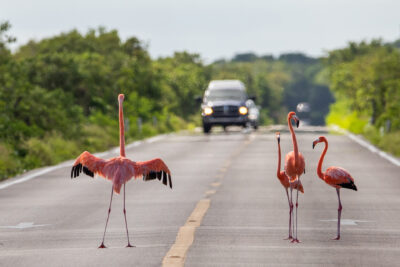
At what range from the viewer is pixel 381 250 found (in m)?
11.1

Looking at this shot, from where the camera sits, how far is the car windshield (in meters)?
45.2

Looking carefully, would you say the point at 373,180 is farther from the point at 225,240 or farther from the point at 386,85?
the point at 386,85

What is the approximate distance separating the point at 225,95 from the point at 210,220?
31.6 metres

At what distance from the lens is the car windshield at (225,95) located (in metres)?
45.2

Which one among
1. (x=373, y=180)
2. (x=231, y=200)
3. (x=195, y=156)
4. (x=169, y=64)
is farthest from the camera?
(x=169, y=64)

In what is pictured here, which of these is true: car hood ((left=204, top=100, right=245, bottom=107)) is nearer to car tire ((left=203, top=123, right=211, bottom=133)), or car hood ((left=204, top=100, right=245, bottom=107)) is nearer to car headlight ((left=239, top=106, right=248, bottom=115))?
car headlight ((left=239, top=106, right=248, bottom=115))

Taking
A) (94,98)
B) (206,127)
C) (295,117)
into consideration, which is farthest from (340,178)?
(206,127)

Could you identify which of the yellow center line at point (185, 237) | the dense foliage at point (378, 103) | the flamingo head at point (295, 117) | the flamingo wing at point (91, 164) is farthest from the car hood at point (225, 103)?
the flamingo wing at point (91, 164)

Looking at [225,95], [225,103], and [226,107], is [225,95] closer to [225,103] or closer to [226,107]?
[225,103]

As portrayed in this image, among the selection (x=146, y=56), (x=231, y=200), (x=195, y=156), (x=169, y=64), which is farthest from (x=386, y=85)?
(x=169, y=64)

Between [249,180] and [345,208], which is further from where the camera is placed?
[249,180]

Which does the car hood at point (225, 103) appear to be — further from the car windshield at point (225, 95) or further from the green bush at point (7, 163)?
the green bush at point (7, 163)

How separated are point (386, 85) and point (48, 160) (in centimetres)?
2338

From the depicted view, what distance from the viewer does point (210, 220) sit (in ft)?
46.2
